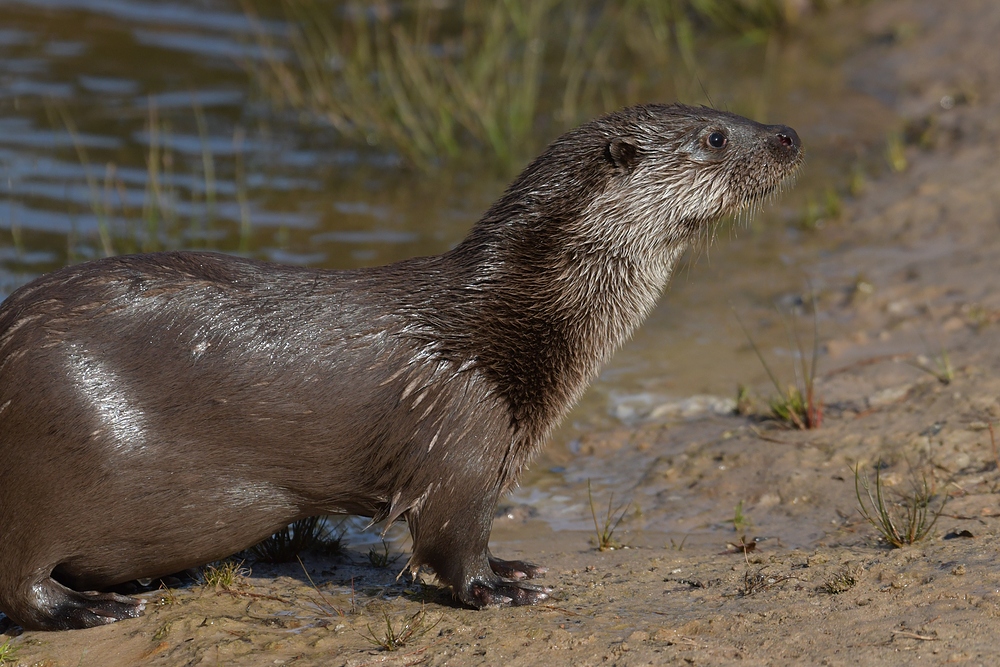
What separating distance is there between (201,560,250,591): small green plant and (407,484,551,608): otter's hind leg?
21.9 inches

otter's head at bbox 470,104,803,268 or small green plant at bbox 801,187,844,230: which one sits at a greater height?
otter's head at bbox 470,104,803,268

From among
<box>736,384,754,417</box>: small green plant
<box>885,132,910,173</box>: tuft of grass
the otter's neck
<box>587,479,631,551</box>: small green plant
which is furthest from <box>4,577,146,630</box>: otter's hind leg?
<box>885,132,910,173</box>: tuft of grass

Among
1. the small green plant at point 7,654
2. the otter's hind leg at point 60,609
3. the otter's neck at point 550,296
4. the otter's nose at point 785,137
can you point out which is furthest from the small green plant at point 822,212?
the small green plant at point 7,654

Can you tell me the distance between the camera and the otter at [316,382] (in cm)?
335

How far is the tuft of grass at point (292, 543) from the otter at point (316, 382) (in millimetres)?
408

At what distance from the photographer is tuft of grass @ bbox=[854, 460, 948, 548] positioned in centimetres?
363

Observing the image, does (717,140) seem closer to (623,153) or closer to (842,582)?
(623,153)

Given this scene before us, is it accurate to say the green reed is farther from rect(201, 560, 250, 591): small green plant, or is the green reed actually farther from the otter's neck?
rect(201, 560, 250, 591): small green plant

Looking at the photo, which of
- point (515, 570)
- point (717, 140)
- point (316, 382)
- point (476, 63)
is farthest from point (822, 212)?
point (316, 382)

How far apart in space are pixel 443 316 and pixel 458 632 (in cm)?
91

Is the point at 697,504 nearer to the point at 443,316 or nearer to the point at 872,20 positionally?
the point at 443,316

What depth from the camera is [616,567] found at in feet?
12.6

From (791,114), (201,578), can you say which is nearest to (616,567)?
(201,578)

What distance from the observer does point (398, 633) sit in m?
3.34
